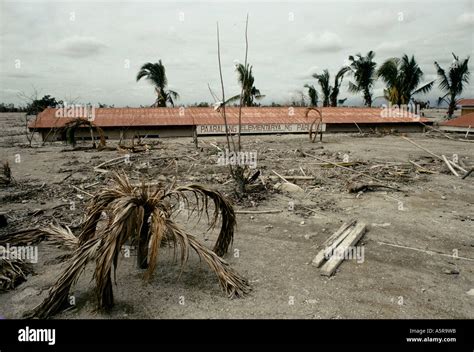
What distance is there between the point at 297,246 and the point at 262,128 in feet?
56.4

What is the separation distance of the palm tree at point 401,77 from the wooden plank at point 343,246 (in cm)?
2827

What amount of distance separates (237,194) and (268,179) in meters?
1.83

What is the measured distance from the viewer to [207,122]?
2141 centimetres

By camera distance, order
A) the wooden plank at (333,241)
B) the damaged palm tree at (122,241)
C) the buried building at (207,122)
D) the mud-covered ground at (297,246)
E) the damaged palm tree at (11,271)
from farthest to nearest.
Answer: the buried building at (207,122)
the wooden plank at (333,241)
the damaged palm tree at (11,271)
the mud-covered ground at (297,246)
the damaged palm tree at (122,241)

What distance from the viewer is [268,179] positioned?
31.6 feet

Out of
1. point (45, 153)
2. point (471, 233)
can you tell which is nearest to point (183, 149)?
point (45, 153)

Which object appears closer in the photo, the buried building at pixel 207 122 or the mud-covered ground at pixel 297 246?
→ the mud-covered ground at pixel 297 246

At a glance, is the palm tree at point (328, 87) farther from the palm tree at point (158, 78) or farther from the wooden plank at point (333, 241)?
the wooden plank at point (333, 241)

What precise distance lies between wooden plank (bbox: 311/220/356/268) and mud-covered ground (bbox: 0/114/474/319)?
148 mm

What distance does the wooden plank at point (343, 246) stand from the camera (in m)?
4.44

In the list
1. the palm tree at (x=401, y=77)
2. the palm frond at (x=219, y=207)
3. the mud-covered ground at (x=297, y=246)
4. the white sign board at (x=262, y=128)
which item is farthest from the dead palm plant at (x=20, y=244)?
the palm tree at (x=401, y=77)

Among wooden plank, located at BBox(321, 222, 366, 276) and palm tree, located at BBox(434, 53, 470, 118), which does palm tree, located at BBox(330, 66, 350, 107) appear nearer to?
palm tree, located at BBox(434, 53, 470, 118)

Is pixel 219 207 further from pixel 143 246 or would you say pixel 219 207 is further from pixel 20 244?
pixel 20 244

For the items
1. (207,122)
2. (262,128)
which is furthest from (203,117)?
(262,128)
